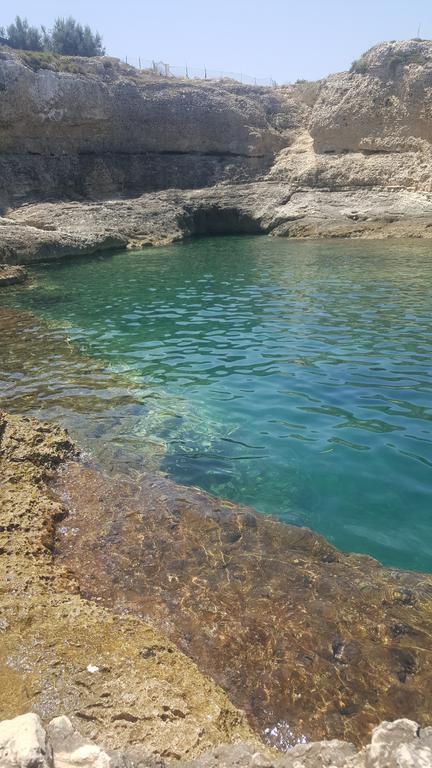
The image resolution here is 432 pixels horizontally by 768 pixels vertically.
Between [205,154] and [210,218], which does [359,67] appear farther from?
[210,218]

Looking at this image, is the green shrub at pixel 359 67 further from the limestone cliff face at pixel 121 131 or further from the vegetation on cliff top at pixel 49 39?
the vegetation on cliff top at pixel 49 39

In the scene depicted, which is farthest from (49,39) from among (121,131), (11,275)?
(11,275)

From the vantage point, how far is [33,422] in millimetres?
5598

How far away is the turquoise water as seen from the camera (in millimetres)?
4625

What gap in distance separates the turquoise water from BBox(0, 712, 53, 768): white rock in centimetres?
278

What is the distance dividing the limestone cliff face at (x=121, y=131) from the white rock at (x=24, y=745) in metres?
25.9

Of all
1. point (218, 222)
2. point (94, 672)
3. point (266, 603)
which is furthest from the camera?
point (218, 222)

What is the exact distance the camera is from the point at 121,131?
95.3 feet

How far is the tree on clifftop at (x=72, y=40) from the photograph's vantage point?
42.1m

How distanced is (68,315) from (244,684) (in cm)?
985

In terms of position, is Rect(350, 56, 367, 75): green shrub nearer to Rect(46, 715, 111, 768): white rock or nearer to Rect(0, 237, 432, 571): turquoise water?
Rect(0, 237, 432, 571): turquoise water

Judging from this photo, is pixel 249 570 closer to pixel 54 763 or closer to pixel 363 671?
pixel 363 671

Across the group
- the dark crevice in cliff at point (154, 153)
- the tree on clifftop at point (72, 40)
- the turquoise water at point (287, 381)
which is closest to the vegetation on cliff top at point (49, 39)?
the tree on clifftop at point (72, 40)

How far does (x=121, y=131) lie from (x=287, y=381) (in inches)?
1026
